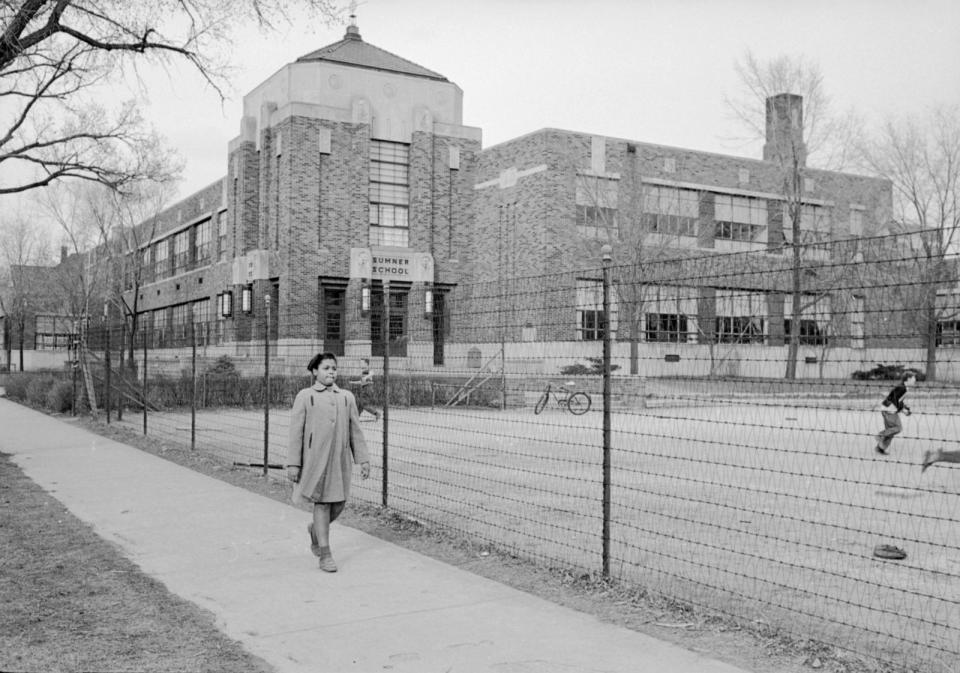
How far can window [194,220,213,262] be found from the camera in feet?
173

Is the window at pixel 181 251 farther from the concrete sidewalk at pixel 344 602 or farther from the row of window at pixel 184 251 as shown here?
the concrete sidewalk at pixel 344 602

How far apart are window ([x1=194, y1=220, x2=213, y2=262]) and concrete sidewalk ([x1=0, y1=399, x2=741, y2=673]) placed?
44.2 m

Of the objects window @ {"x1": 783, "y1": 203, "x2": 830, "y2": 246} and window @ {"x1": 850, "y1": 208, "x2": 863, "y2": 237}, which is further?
window @ {"x1": 850, "y1": 208, "x2": 863, "y2": 237}

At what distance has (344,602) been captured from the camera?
6.12m

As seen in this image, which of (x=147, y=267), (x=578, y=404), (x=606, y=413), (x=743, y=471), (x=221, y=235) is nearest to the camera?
(x=606, y=413)

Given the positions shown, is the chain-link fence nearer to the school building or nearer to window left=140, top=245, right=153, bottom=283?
the school building

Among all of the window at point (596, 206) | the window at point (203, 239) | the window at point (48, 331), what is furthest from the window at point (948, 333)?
A: the window at point (48, 331)

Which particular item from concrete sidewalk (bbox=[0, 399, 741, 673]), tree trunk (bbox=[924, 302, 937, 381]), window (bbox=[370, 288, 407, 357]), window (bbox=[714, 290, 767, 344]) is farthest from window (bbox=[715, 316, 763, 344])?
window (bbox=[370, 288, 407, 357])

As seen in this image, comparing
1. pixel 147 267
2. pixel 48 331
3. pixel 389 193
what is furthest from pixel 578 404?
pixel 48 331

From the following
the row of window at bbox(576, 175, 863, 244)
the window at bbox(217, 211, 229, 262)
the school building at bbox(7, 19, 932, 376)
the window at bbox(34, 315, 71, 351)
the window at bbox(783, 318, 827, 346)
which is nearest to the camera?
the window at bbox(783, 318, 827, 346)

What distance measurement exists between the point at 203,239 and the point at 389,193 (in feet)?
50.6

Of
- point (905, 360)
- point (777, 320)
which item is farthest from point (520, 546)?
point (905, 360)

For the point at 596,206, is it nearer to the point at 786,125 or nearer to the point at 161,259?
the point at 786,125

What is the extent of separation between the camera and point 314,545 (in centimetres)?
721
